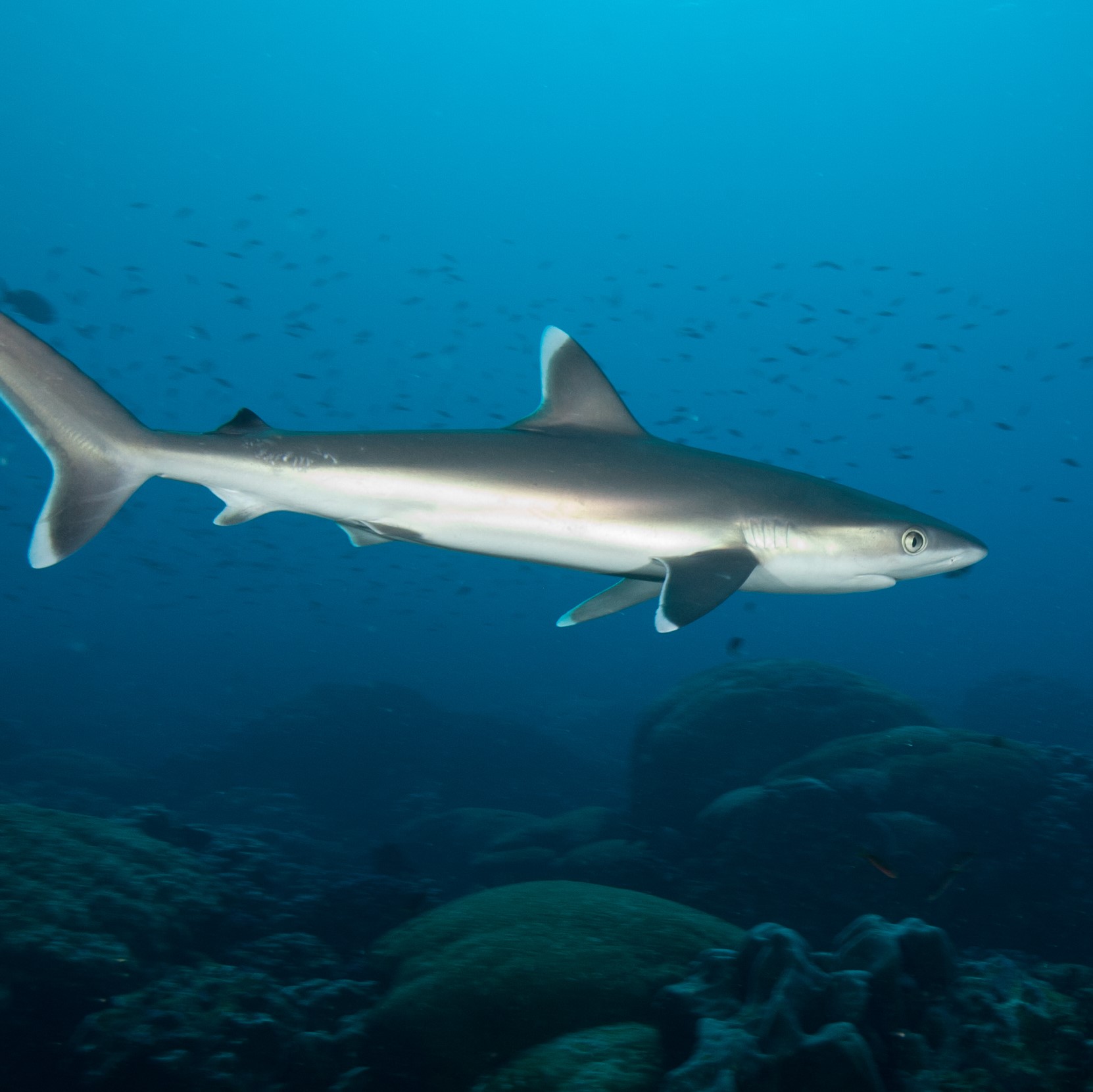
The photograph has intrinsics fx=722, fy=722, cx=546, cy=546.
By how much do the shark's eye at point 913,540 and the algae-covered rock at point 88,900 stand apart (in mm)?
6062

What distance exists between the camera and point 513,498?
3828mm

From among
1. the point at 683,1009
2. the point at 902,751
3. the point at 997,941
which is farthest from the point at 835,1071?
the point at 902,751

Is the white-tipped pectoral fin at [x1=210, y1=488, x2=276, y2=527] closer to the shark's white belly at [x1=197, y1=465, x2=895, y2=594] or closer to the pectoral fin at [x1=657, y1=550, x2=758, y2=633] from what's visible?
the shark's white belly at [x1=197, y1=465, x2=895, y2=594]

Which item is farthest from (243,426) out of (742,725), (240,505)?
(742,725)

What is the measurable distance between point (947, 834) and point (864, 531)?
663cm

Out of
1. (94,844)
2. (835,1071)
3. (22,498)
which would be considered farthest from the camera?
(22,498)

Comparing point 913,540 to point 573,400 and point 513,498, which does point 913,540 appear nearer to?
point 573,400

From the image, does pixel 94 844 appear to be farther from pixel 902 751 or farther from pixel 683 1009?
pixel 902 751

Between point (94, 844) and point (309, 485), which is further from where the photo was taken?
point (94, 844)

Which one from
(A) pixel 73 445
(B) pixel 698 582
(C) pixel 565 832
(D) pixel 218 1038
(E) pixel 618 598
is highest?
(A) pixel 73 445

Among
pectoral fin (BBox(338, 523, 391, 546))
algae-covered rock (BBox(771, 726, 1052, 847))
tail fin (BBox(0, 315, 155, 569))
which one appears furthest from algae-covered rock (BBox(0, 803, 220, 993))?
algae-covered rock (BBox(771, 726, 1052, 847))

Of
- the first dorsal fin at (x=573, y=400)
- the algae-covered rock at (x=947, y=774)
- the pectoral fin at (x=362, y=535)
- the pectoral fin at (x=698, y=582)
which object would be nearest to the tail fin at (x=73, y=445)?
the pectoral fin at (x=362, y=535)

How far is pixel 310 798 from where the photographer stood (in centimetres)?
1856

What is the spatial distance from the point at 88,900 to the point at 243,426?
14.4ft
